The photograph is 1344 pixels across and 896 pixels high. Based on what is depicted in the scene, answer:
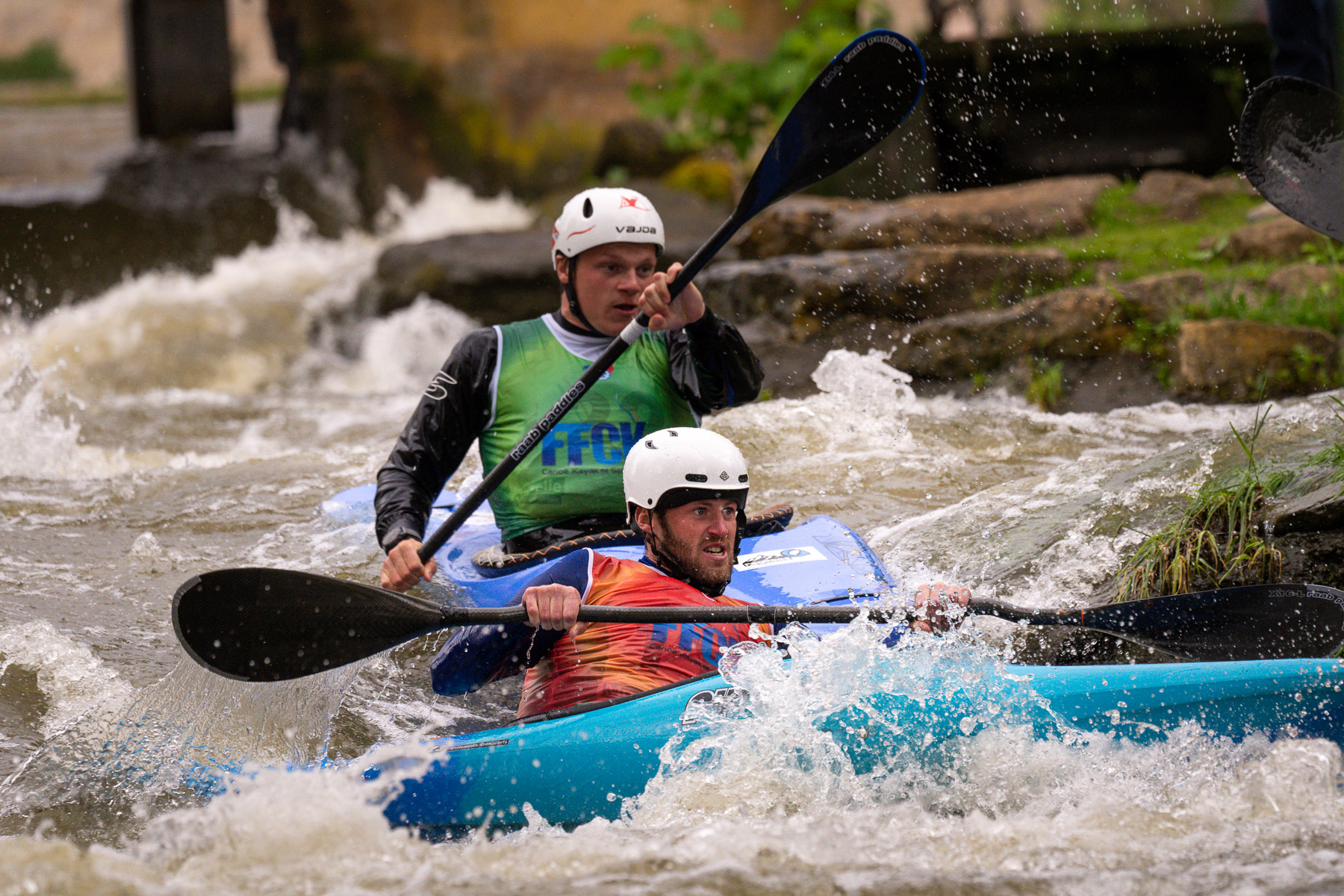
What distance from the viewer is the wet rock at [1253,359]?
5.86 m

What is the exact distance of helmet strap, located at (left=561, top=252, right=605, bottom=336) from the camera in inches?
147

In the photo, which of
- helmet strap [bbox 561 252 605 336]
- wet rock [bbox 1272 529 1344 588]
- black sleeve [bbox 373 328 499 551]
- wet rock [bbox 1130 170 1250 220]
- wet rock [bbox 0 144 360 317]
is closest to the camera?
wet rock [bbox 1272 529 1344 588]

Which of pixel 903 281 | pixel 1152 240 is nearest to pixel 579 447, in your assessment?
pixel 903 281

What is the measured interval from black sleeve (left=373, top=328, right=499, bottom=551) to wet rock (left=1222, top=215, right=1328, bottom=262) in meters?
5.01

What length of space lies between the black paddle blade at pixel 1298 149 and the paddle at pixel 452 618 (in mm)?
966

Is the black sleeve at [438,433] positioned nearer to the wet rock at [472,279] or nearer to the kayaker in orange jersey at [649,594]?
the kayaker in orange jersey at [649,594]

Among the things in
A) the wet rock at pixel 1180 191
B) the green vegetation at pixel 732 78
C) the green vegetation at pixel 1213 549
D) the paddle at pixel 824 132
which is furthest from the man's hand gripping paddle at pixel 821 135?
the green vegetation at pixel 732 78

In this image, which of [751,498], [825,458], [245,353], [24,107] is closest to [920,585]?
[751,498]

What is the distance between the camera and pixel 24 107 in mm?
17109

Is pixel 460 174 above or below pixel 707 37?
below

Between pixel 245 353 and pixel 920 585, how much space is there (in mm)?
8204

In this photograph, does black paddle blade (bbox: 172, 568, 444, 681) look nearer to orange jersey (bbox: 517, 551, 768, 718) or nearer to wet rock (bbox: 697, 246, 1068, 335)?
orange jersey (bbox: 517, 551, 768, 718)

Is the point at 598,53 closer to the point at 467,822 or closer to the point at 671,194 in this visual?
the point at 671,194

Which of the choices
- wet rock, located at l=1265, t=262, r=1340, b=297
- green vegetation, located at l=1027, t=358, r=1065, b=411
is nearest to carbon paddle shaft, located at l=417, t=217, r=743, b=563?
green vegetation, located at l=1027, t=358, r=1065, b=411
